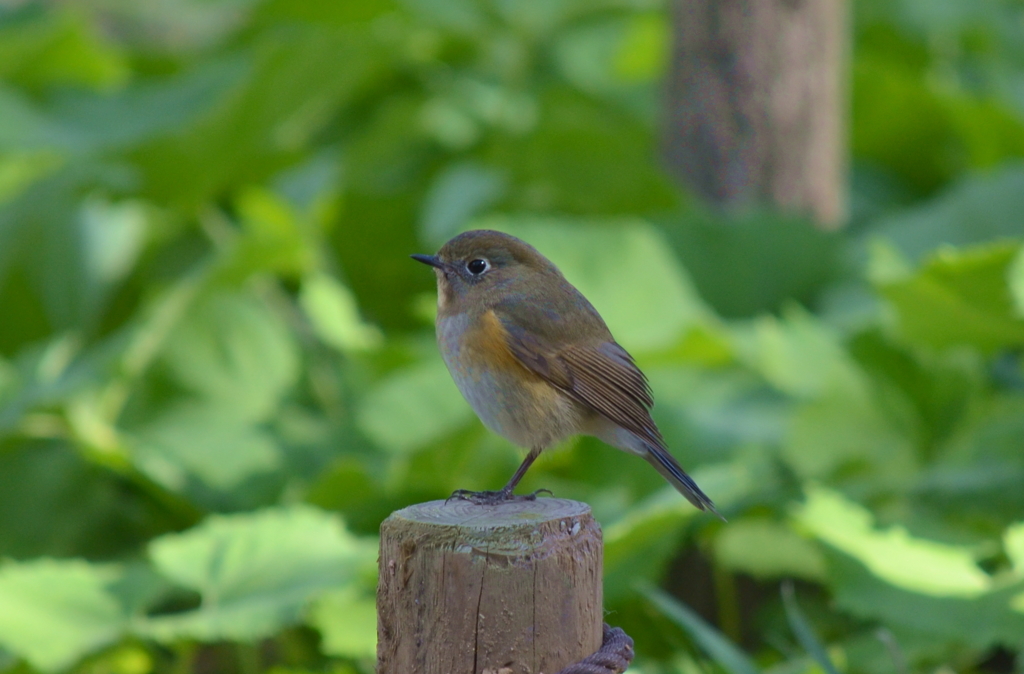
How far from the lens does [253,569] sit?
297 centimetres

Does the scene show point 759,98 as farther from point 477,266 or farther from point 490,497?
point 490,497

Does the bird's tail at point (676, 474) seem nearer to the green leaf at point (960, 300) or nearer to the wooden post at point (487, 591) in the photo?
the wooden post at point (487, 591)

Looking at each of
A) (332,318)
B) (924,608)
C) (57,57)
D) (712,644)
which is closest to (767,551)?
(924,608)

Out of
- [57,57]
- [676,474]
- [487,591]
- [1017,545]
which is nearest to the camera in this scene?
[487,591]

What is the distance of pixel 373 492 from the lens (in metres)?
3.49

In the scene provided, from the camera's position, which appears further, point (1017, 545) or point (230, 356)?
point (230, 356)

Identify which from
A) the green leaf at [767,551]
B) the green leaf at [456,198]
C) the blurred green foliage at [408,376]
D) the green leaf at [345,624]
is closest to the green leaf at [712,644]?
the blurred green foliage at [408,376]

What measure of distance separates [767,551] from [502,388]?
5.70 ft

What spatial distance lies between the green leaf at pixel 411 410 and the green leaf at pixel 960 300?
1377 millimetres

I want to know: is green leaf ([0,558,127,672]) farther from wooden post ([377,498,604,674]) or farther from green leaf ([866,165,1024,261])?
green leaf ([866,165,1024,261])

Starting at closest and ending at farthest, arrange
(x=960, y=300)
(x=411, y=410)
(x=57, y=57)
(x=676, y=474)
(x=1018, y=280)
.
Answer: (x=676, y=474) < (x=1018, y=280) < (x=960, y=300) < (x=411, y=410) < (x=57, y=57)

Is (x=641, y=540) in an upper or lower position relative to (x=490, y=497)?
upper

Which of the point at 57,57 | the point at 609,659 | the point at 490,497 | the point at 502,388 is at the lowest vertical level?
the point at 609,659

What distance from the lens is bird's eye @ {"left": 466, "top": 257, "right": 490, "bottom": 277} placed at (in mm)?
2197
